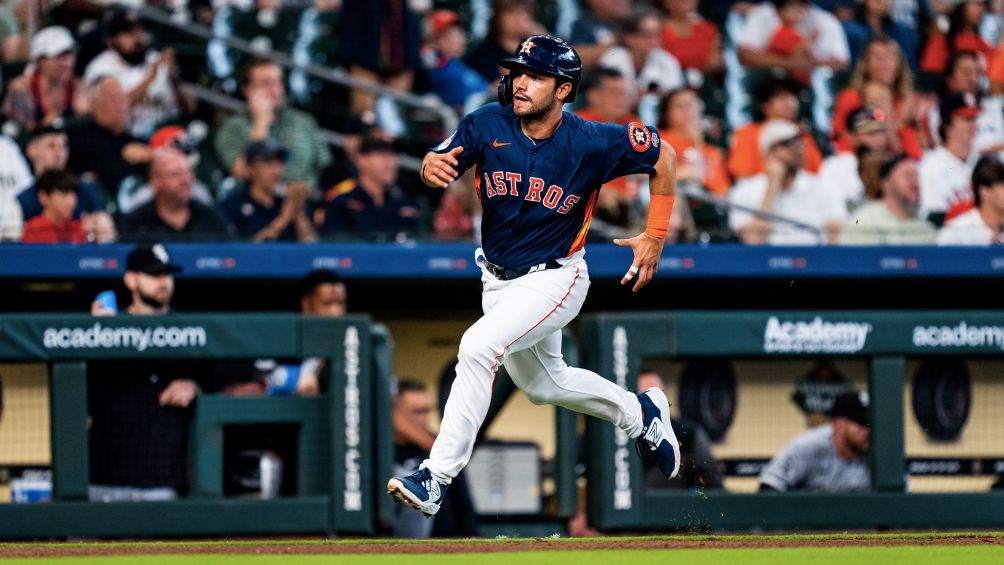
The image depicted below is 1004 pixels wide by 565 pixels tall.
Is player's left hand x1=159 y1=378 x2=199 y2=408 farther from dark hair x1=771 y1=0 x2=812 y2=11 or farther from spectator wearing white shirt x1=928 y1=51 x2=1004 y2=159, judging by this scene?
dark hair x1=771 y1=0 x2=812 y2=11

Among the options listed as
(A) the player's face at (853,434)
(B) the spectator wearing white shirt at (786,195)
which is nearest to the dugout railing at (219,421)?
(A) the player's face at (853,434)

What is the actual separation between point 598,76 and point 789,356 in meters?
3.23

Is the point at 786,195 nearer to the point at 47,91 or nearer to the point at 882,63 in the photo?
the point at 882,63

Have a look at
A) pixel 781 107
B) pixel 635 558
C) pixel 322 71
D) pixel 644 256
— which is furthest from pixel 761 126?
pixel 635 558

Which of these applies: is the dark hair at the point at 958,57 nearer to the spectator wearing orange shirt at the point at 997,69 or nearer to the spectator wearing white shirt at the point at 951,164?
the spectator wearing orange shirt at the point at 997,69

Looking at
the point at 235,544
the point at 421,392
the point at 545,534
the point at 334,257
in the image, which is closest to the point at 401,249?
the point at 334,257

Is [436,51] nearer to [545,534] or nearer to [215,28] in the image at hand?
[215,28]

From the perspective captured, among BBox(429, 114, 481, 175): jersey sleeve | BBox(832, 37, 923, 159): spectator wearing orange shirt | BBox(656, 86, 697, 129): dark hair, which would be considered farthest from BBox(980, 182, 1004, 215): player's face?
BBox(429, 114, 481, 175): jersey sleeve

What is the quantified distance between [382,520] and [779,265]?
3105 millimetres

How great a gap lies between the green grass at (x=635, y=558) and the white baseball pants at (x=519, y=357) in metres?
0.38

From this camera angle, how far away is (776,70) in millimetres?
10914

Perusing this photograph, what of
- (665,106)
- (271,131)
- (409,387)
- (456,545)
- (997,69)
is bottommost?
(456,545)

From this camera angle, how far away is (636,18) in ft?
36.0

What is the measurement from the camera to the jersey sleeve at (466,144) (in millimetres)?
5386
